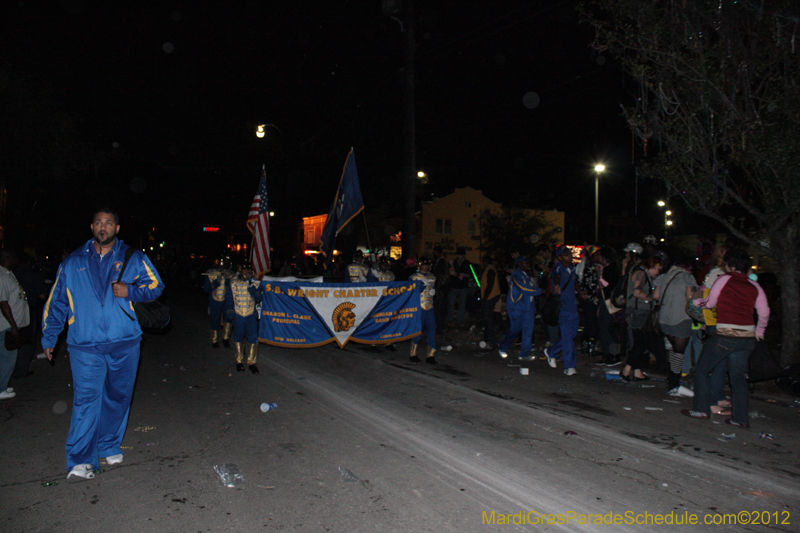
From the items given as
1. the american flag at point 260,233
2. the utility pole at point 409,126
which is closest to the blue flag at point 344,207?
the american flag at point 260,233

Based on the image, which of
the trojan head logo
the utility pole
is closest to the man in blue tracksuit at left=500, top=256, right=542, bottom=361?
the trojan head logo

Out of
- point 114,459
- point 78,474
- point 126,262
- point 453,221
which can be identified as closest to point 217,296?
point 114,459

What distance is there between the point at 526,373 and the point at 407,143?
26.6ft

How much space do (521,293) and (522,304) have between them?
202mm

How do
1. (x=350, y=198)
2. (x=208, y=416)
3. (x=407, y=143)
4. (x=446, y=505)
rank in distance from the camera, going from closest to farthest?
(x=446, y=505)
(x=208, y=416)
(x=350, y=198)
(x=407, y=143)

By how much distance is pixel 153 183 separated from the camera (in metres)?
34.9

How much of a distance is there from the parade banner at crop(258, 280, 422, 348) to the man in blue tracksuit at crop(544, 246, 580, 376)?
2.45m

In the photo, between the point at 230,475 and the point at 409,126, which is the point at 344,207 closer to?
A: the point at 409,126

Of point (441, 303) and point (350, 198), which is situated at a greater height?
point (350, 198)

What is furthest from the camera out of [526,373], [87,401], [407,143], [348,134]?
[348,134]

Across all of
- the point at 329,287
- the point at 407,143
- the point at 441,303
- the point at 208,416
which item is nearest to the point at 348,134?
the point at 407,143

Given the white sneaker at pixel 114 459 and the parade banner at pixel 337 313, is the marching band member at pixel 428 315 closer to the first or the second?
the parade banner at pixel 337 313

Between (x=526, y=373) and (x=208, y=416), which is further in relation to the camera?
Result: (x=526, y=373)

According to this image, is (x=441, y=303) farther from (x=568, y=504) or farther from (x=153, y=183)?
(x=153, y=183)
